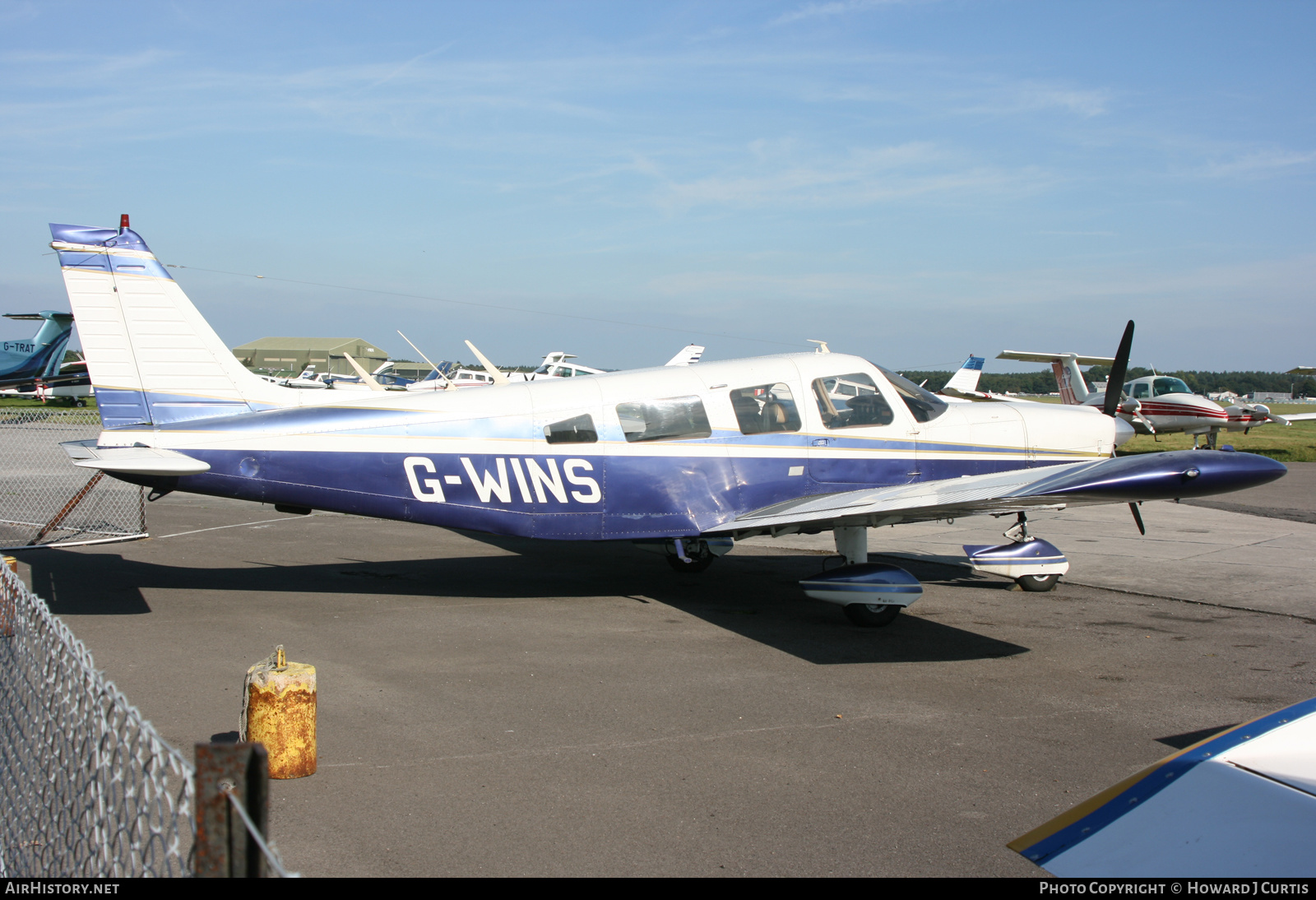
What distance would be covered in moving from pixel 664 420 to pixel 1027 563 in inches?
167

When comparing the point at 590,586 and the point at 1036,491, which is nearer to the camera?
the point at 1036,491

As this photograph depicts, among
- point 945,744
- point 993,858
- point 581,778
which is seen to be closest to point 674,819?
point 581,778

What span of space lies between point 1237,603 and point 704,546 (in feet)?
18.1

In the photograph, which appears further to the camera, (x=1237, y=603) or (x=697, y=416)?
(x=1237, y=603)

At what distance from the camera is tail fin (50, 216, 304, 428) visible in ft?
26.2

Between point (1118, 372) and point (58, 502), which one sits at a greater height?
point (1118, 372)

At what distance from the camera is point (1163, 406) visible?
29797 mm

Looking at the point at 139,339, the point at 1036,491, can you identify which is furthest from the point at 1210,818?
the point at 139,339

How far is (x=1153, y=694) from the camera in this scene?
627 cm

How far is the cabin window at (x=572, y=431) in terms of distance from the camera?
8.28m

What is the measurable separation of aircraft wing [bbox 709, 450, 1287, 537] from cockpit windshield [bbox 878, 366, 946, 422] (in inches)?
38.5

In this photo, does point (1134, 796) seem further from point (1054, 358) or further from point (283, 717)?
point (1054, 358)

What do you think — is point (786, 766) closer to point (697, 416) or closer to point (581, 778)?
point (581, 778)

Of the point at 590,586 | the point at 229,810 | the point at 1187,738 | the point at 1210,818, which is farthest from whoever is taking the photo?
the point at 590,586
